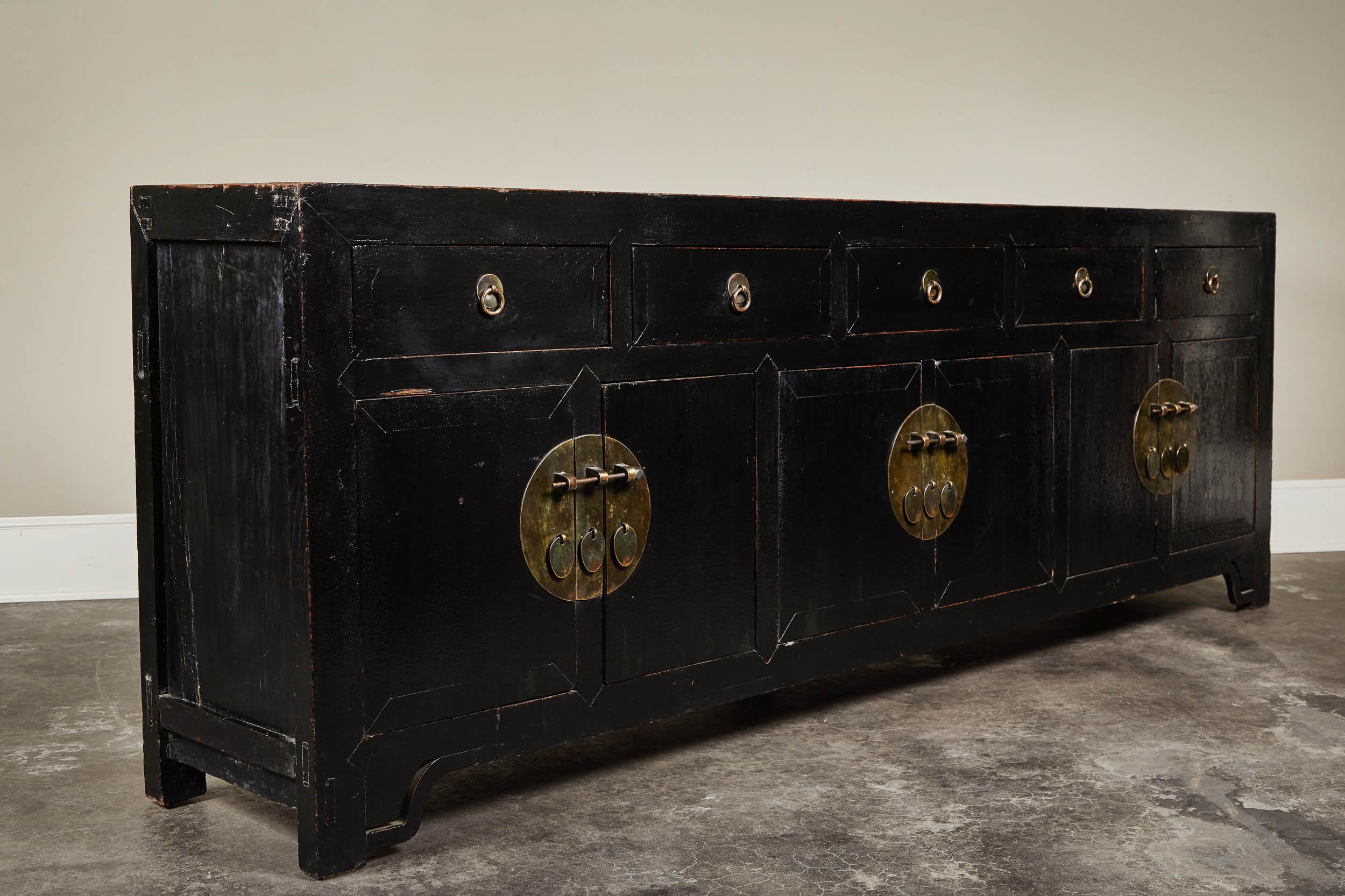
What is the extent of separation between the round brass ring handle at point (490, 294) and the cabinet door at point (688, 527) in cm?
29

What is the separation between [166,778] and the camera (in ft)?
8.61

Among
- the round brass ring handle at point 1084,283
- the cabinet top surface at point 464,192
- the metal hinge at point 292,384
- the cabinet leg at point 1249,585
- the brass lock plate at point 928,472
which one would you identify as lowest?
the cabinet leg at point 1249,585

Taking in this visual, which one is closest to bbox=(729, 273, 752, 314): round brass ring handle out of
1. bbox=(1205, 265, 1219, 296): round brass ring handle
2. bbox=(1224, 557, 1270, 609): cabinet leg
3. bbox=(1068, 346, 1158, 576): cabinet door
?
bbox=(1068, 346, 1158, 576): cabinet door

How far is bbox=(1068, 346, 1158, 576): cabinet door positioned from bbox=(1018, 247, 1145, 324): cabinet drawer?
10 centimetres

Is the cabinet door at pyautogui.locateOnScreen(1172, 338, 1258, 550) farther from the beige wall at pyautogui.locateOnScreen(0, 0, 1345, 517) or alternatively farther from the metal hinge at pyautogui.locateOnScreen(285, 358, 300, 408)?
the metal hinge at pyautogui.locateOnScreen(285, 358, 300, 408)

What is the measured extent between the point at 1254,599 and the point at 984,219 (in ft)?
5.39

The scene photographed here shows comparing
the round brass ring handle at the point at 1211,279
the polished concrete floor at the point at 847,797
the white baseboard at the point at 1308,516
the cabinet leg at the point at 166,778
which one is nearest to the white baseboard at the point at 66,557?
the polished concrete floor at the point at 847,797

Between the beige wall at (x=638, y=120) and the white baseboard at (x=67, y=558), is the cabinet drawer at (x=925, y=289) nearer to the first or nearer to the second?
the beige wall at (x=638, y=120)

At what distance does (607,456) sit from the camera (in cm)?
265

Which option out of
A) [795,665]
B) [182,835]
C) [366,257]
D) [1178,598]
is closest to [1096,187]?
[1178,598]

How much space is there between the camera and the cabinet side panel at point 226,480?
2312 mm

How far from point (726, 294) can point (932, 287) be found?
23.5 inches

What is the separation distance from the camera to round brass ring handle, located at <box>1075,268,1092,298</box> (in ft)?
11.6

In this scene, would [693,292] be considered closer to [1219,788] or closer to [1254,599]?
[1219,788]
